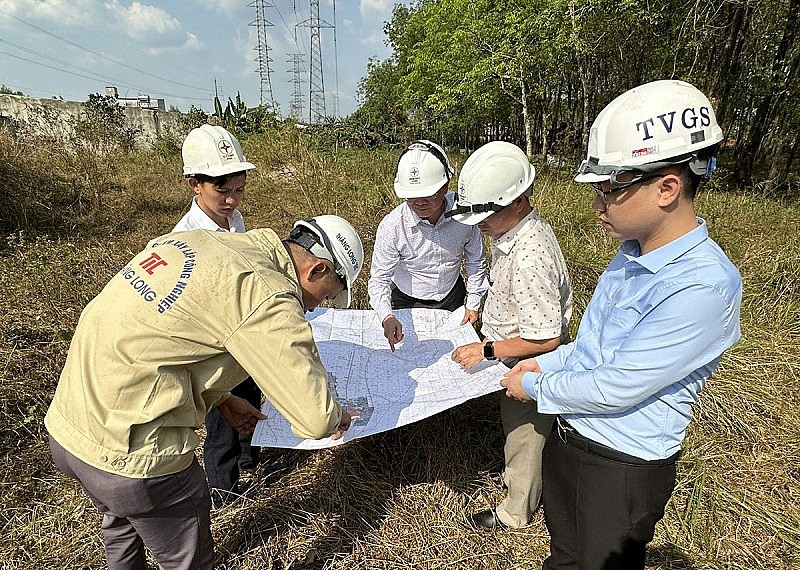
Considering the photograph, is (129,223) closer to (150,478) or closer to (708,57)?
(150,478)

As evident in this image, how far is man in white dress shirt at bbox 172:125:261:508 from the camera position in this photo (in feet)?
7.36

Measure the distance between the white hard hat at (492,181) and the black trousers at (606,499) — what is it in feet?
2.83

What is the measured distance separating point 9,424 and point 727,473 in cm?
418

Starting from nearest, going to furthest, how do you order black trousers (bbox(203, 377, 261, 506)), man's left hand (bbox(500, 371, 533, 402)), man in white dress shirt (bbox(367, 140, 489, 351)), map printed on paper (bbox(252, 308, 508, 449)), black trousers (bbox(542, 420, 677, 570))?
black trousers (bbox(542, 420, 677, 570)) < man's left hand (bbox(500, 371, 533, 402)) < map printed on paper (bbox(252, 308, 508, 449)) < black trousers (bbox(203, 377, 261, 506)) < man in white dress shirt (bbox(367, 140, 489, 351))

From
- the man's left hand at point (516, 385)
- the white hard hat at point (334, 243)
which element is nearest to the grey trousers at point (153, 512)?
the white hard hat at point (334, 243)

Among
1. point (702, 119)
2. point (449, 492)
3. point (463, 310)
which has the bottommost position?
point (449, 492)

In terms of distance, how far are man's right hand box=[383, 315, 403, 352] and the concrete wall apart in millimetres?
7836

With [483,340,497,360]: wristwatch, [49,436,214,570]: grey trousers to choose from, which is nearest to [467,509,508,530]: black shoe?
[483,340,497,360]: wristwatch

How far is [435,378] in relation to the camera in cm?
219

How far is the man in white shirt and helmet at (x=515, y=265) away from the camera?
1762 mm

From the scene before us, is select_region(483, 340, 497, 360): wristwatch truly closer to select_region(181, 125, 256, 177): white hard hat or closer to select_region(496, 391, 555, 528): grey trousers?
select_region(496, 391, 555, 528): grey trousers

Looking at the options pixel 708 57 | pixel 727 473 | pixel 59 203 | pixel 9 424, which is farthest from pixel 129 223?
pixel 708 57

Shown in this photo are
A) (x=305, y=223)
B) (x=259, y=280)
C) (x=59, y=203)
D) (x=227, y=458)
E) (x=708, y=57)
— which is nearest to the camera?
(x=259, y=280)

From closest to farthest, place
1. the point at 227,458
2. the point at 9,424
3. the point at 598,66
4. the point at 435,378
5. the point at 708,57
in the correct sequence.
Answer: the point at 435,378 → the point at 227,458 → the point at 9,424 → the point at 708,57 → the point at 598,66
